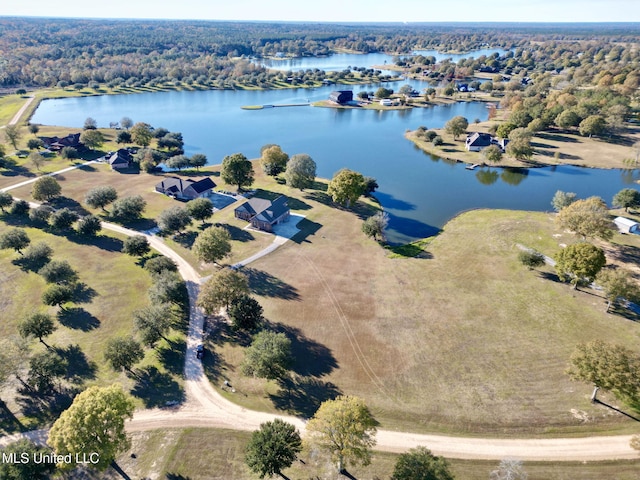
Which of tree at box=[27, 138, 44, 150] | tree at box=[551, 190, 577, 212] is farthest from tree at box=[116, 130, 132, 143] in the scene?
tree at box=[551, 190, 577, 212]

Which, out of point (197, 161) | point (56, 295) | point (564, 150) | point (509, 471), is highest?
point (564, 150)

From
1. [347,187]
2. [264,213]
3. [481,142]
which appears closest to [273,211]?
[264,213]

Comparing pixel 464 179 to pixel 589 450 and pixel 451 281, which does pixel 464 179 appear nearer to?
pixel 451 281

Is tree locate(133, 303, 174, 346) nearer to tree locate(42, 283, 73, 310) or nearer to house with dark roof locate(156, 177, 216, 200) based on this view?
tree locate(42, 283, 73, 310)

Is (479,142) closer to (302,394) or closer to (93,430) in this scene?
(302,394)

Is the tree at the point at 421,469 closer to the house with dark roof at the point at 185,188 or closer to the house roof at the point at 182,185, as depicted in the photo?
the house with dark roof at the point at 185,188

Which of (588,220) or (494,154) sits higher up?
(494,154)

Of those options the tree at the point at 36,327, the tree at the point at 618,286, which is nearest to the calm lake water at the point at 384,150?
the tree at the point at 618,286

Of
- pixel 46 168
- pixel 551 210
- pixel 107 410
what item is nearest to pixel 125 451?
pixel 107 410
